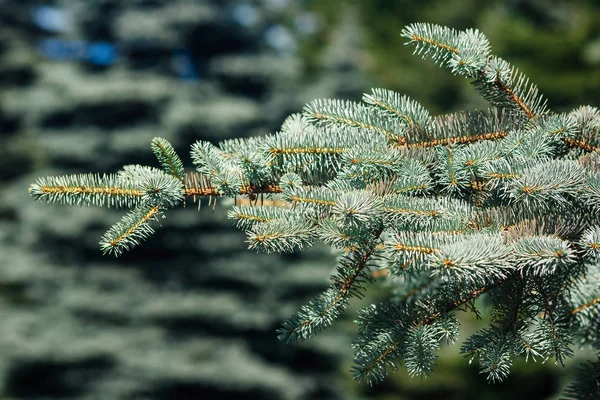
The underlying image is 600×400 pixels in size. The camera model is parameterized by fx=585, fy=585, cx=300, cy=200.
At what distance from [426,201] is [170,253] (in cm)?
1195

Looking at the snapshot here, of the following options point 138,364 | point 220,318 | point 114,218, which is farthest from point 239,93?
point 138,364

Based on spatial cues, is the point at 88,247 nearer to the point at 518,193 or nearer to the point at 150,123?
the point at 150,123

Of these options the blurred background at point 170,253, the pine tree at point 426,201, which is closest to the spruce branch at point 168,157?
the pine tree at point 426,201

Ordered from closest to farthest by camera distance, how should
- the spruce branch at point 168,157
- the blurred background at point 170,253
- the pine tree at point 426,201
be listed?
the pine tree at point 426,201 → the spruce branch at point 168,157 → the blurred background at point 170,253

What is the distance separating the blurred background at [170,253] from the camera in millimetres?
11812

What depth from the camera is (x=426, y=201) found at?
145 cm

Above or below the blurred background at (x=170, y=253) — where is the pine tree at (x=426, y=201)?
below

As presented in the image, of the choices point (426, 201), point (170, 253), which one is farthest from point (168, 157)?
point (170, 253)

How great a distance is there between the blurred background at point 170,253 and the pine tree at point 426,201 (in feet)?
29.7

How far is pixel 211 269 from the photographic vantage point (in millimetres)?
12508

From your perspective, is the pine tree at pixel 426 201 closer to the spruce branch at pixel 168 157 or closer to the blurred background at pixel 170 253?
the spruce branch at pixel 168 157

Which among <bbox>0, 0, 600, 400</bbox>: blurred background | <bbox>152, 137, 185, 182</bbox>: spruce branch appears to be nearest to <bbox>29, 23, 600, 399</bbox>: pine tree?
<bbox>152, 137, 185, 182</bbox>: spruce branch

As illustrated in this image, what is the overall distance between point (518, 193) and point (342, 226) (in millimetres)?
416

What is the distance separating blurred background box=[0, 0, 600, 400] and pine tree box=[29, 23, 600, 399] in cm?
907
